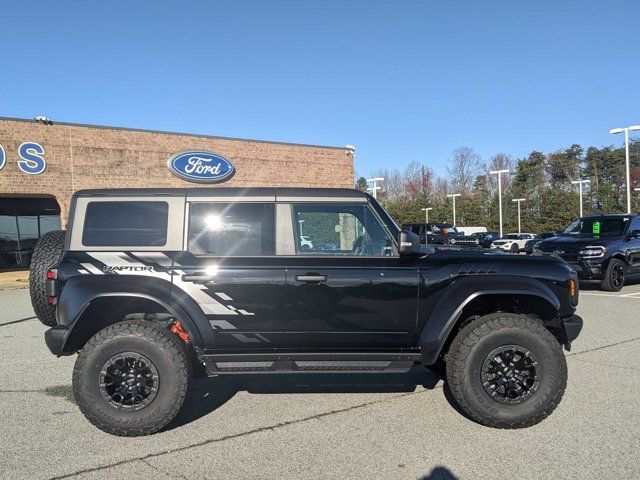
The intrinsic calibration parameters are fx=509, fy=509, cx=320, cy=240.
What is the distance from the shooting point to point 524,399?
4.12m

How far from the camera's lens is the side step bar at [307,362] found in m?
4.11

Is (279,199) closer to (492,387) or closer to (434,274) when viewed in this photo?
(434,274)

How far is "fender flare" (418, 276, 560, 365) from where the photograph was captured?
13.5ft

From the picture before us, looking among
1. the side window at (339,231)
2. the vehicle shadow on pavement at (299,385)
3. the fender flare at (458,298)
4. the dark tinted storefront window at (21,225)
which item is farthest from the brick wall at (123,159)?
the fender flare at (458,298)

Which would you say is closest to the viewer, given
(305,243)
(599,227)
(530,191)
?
(305,243)

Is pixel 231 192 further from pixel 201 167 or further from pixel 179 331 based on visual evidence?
pixel 201 167

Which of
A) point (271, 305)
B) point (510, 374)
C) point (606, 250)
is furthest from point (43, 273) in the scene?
point (606, 250)

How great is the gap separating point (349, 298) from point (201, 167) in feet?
53.8

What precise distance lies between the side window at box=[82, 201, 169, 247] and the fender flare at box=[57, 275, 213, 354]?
1.14ft

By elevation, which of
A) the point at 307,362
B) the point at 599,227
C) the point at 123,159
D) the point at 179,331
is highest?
the point at 123,159

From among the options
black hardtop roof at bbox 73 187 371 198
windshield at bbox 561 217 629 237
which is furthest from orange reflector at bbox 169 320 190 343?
windshield at bbox 561 217 629 237

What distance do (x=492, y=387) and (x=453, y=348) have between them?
0.43 meters

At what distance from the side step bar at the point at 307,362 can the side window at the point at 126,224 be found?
44.3 inches

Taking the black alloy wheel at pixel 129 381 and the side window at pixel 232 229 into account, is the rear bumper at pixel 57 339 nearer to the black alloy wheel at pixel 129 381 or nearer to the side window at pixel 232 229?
the black alloy wheel at pixel 129 381
